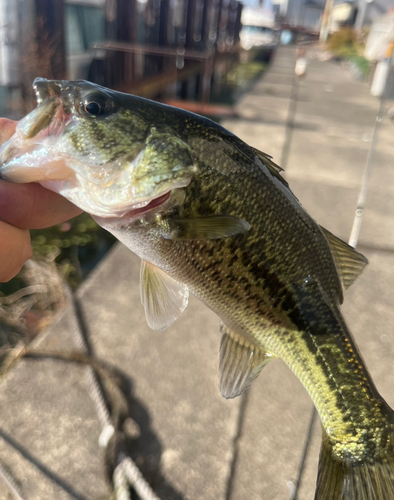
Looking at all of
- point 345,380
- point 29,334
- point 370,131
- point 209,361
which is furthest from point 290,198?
point 370,131

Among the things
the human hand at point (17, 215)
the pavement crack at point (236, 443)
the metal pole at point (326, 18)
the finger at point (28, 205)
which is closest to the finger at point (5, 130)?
the human hand at point (17, 215)

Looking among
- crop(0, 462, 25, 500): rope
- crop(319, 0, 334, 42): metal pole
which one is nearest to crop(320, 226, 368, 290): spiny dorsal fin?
crop(0, 462, 25, 500): rope

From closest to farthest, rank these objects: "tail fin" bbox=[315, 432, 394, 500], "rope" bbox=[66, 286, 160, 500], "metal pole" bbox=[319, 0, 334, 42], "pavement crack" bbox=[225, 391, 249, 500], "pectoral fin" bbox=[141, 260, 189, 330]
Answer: "tail fin" bbox=[315, 432, 394, 500]
"pectoral fin" bbox=[141, 260, 189, 330]
"rope" bbox=[66, 286, 160, 500]
"pavement crack" bbox=[225, 391, 249, 500]
"metal pole" bbox=[319, 0, 334, 42]

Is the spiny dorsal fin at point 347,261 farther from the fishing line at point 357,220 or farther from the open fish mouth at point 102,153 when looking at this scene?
the fishing line at point 357,220

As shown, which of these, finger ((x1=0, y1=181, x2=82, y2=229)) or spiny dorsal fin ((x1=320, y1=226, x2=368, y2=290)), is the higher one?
finger ((x1=0, y1=181, x2=82, y2=229))

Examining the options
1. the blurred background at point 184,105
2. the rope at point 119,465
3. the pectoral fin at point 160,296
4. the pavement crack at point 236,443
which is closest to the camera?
the pectoral fin at point 160,296

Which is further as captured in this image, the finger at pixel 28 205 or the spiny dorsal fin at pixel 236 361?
the spiny dorsal fin at pixel 236 361

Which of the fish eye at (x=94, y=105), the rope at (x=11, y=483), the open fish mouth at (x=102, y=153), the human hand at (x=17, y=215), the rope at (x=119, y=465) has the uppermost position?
the fish eye at (x=94, y=105)

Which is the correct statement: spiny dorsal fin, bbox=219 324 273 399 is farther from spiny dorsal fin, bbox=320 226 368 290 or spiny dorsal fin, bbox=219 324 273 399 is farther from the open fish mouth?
the open fish mouth
